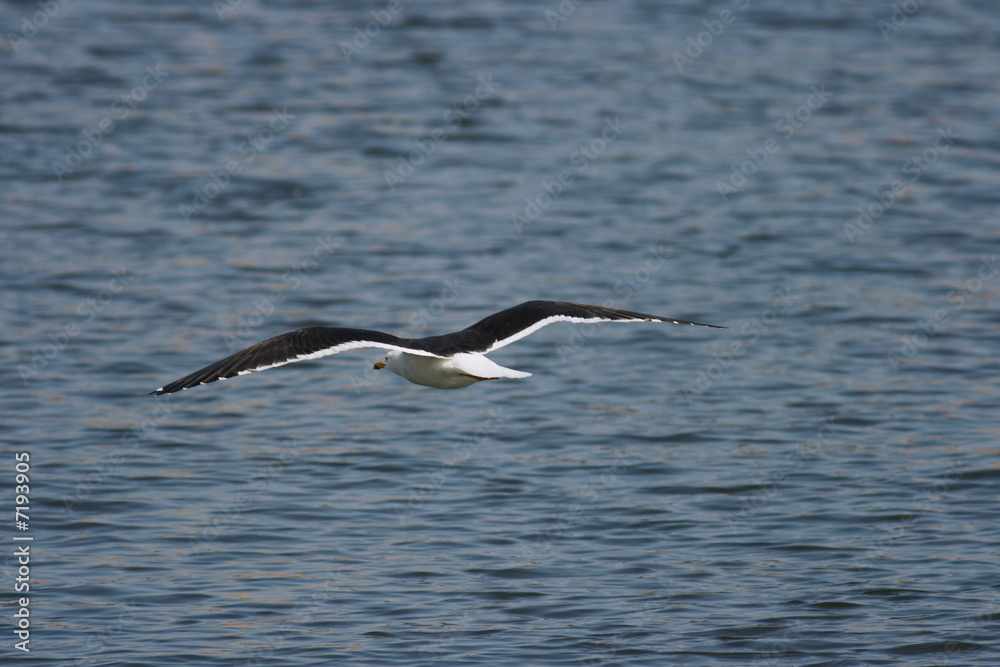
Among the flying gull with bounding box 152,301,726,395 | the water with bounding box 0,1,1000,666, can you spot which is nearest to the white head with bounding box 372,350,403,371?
the flying gull with bounding box 152,301,726,395

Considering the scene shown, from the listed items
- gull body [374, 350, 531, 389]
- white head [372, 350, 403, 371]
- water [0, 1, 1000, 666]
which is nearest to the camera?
gull body [374, 350, 531, 389]

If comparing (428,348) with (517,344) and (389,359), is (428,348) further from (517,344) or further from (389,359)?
(517,344)

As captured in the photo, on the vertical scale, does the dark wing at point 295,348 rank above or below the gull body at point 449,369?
above

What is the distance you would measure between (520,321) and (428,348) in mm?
1132

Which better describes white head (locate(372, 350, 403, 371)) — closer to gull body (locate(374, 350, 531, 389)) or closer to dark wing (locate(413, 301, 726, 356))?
gull body (locate(374, 350, 531, 389))

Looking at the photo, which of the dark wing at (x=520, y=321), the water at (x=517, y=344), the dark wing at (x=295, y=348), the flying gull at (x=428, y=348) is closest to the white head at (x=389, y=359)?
the flying gull at (x=428, y=348)

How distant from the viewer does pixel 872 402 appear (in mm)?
13078

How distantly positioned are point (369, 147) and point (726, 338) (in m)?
8.98

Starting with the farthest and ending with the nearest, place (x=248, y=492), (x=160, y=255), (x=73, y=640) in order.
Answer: (x=160, y=255) → (x=248, y=492) → (x=73, y=640)

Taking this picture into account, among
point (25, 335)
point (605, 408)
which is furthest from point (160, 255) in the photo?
point (605, 408)

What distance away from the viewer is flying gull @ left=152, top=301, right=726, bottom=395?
8.46 meters

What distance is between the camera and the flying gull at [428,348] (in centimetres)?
846

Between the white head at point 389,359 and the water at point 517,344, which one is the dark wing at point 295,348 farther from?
the water at point 517,344

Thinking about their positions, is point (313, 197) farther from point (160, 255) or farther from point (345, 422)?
point (345, 422)
